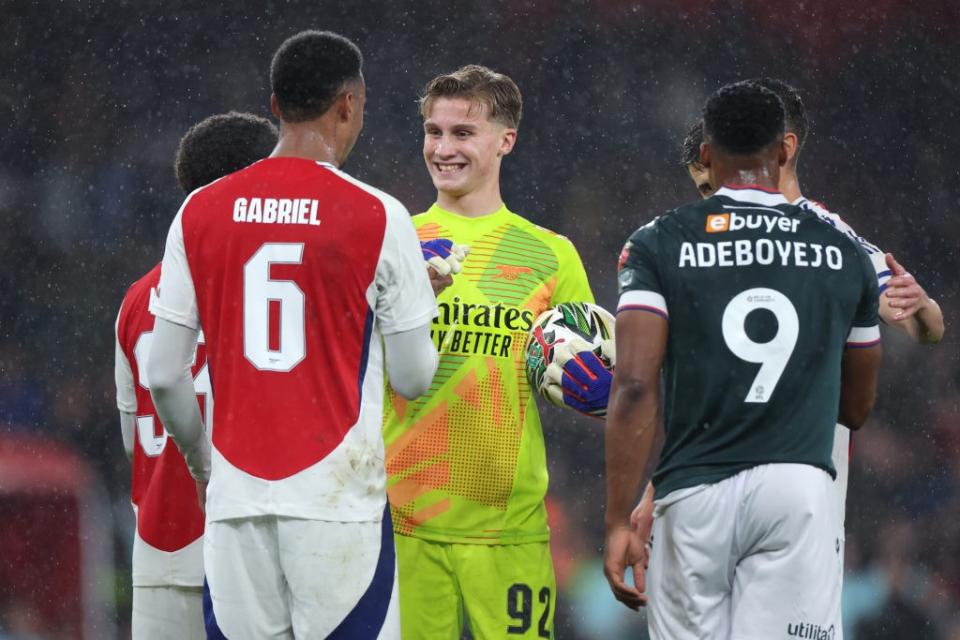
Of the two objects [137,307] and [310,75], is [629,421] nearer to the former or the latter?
[310,75]

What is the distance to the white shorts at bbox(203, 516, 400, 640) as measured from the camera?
2.93m

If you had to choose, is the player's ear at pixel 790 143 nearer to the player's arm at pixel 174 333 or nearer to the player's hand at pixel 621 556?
the player's hand at pixel 621 556

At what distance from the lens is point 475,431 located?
12.7 ft

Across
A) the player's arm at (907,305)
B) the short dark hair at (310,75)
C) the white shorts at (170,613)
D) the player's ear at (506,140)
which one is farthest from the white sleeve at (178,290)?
the player's arm at (907,305)

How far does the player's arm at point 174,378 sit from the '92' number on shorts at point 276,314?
0.22 meters

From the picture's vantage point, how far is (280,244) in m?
2.92

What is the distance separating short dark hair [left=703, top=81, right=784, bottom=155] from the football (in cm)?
80

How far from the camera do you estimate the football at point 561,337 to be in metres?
3.69

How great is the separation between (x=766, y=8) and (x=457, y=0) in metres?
1.91

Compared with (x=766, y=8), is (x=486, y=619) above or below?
below

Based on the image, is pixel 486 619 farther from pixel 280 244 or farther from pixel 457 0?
pixel 457 0

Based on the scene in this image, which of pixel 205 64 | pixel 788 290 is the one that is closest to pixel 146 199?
pixel 205 64

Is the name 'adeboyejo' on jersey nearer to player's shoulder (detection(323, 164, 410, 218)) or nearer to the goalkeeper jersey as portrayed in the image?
player's shoulder (detection(323, 164, 410, 218))

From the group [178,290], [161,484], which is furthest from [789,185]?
[161,484]
